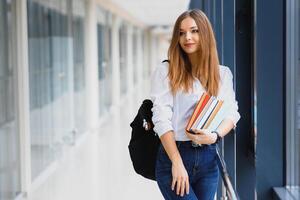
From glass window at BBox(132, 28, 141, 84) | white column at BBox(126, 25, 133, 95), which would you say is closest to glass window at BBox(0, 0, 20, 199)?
white column at BBox(126, 25, 133, 95)

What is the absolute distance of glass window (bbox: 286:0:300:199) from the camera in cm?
224

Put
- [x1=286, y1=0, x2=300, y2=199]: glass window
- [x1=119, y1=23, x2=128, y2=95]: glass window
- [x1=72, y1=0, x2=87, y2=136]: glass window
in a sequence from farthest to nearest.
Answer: [x1=119, y1=23, x2=128, y2=95]: glass window
[x1=72, y1=0, x2=87, y2=136]: glass window
[x1=286, y1=0, x2=300, y2=199]: glass window

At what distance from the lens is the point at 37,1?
22.0 feet

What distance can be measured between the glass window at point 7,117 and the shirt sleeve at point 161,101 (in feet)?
9.88

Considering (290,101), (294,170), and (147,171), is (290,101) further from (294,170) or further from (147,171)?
(147,171)

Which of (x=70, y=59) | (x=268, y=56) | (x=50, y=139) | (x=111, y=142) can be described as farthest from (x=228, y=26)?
(x=111, y=142)

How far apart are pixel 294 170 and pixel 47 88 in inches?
208

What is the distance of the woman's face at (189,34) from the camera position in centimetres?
242

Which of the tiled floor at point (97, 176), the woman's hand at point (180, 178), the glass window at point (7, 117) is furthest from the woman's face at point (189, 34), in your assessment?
the tiled floor at point (97, 176)

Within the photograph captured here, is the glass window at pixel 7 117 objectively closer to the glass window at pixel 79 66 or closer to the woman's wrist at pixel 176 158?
the woman's wrist at pixel 176 158

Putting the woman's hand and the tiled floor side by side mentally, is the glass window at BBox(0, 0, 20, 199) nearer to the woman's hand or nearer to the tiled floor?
the tiled floor


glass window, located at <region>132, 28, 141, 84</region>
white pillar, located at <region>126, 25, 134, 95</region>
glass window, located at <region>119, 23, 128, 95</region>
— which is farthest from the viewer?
glass window, located at <region>132, 28, 141, 84</region>

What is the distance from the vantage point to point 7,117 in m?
5.32

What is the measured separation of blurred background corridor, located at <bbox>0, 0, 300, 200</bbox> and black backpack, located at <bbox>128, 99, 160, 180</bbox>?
1.60ft
